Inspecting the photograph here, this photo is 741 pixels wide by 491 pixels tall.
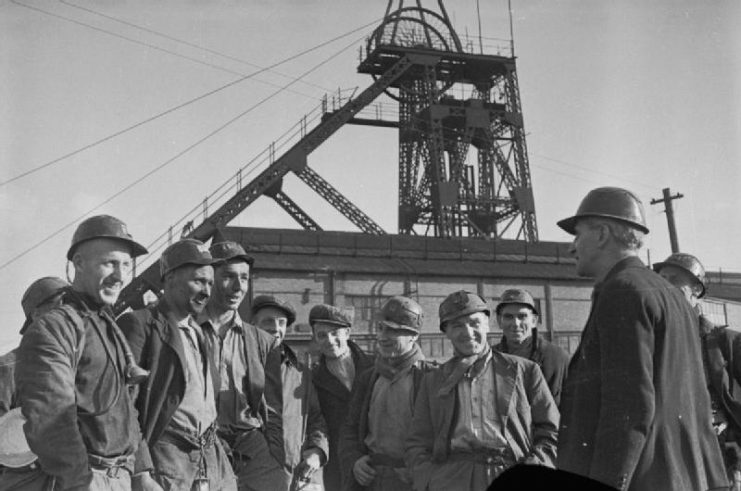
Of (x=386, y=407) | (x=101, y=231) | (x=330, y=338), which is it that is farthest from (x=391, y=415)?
(x=101, y=231)

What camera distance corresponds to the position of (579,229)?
4199 mm

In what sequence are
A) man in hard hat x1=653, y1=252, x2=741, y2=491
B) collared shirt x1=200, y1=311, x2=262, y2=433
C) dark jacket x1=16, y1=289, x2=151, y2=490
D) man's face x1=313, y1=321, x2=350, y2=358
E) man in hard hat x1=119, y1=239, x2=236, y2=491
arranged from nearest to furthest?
dark jacket x1=16, y1=289, x2=151, y2=490
man in hard hat x1=119, y1=239, x2=236, y2=491
collared shirt x1=200, y1=311, x2=262, y2=433
man in hard hat x1=653, y1=252, x2=741, y2=491
man's face x1=313, y1=321, x2=350, y2=358

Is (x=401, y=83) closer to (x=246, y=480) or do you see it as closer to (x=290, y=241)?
(x=290, y=241)

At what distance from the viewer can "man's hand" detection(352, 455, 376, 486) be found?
5785mm

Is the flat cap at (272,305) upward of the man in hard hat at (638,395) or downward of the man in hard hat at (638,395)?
upward

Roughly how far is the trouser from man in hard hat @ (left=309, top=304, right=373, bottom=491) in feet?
5.76

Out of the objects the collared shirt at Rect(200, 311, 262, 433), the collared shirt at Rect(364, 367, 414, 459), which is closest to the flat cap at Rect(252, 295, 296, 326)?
the collared shirt at Rect(200, 311, 262, 433)

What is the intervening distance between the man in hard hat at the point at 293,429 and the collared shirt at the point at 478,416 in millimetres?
1480

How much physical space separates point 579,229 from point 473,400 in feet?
4.60

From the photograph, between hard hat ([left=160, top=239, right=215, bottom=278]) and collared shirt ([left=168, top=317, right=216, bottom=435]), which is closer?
collared shirt ([left=168, top=317, right=216, bottom=435])

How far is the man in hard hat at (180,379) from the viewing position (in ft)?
16.1

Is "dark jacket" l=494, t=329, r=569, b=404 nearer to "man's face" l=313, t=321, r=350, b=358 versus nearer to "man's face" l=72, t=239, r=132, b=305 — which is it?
"man's face" l=313, t=321, r=350, b=358

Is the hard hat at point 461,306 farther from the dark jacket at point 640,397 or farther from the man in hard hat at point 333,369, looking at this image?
the man in hard hat at point 333,369

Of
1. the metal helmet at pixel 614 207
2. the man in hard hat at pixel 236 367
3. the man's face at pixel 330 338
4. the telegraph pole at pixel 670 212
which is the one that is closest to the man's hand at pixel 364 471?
the man in hard hat at pixel 236 367
